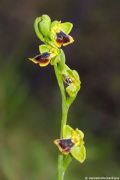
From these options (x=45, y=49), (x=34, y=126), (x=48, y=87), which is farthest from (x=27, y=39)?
(x=45, y=49)

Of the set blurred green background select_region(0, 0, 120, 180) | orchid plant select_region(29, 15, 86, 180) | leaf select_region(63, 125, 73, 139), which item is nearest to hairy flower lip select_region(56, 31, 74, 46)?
orchid plant select_region(29, 15, 86, 180)

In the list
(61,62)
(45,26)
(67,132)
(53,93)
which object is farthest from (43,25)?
(53,93)

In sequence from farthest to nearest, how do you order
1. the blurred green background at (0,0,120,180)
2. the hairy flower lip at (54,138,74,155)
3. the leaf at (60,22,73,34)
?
the blurred green background at (0,0,120,180)
the leaf at (60,22,73,34)
the hairy flower lip at (54,138,74,155)

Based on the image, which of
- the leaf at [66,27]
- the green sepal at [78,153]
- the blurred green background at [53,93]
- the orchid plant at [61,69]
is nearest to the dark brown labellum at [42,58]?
the orchid plant at [61,69]

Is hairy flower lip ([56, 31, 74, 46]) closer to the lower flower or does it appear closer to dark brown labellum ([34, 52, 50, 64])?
dark brown labellum ([34, 52, 50, 64])

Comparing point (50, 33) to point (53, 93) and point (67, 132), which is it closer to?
point (67, 132)

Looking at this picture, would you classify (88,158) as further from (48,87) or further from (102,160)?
(48,87)

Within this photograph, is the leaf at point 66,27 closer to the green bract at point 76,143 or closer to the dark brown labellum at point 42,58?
the dark brown labellum at point 42,58
